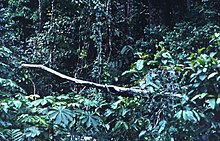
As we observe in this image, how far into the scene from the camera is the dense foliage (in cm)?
176

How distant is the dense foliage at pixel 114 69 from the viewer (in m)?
1.76

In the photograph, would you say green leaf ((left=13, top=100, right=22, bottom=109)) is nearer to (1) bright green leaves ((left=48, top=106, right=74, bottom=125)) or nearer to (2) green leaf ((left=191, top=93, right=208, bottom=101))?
(1) bright green leaves ((left=48, top=106, right=74, bottom=125))

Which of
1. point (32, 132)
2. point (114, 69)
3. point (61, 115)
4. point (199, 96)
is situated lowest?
point (32, 132)

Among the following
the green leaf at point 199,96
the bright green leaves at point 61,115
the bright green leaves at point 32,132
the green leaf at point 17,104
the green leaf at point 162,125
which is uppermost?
the green leaf at point 199,96

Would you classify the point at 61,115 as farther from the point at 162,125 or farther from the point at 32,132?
the point at 162,125

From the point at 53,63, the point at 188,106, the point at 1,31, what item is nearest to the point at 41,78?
the point at 53,63

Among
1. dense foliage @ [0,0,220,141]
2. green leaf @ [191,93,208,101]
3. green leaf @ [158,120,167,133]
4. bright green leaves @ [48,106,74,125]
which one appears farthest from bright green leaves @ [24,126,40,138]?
green leaf @ [191,93,208,101]

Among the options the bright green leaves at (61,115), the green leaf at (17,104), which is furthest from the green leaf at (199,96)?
the green leaf at (17,104)

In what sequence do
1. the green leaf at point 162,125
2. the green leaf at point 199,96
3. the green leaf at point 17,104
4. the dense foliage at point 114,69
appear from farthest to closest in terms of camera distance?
the green leaf at point 17,104, the green leaf at point 162,125, the dense foliage at point 114,69, the green leaf at point 199,96

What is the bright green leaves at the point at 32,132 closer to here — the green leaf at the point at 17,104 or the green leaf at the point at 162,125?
the green leaf at the point at 17,104

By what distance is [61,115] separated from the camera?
2.03 metres

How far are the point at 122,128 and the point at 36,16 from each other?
2.55 meters

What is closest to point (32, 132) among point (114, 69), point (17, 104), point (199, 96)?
point (17, 104)

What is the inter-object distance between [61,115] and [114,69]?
5.20ft
